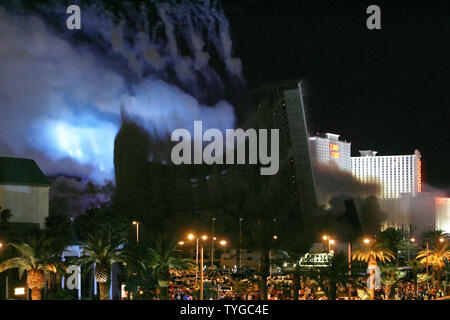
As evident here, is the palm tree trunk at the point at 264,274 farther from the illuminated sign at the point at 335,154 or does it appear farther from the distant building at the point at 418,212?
the illuminated sign at the point at 335,154

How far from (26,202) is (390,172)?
4744 inches

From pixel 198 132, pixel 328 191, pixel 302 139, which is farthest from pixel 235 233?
pixel 328 191

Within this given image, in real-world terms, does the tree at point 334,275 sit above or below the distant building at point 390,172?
below

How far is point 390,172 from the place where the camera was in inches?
6324

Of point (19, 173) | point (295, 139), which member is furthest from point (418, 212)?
point (19, 173)

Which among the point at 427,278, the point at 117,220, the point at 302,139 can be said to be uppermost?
the point at 302,139

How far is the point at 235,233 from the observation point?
298ft

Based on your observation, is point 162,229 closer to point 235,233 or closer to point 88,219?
point 235,233

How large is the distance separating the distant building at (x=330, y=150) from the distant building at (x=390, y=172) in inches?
208

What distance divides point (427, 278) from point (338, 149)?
106570 millimetres

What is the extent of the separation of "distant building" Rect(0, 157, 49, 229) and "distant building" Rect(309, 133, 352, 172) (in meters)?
97.2

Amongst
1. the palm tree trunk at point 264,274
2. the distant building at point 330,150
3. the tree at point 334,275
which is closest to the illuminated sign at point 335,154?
the distant building at point 330,150

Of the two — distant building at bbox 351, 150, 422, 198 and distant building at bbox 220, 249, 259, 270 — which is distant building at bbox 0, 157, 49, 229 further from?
distant building at bbox 351, 150, 422, 198

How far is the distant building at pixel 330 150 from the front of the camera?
14888 centimetres
